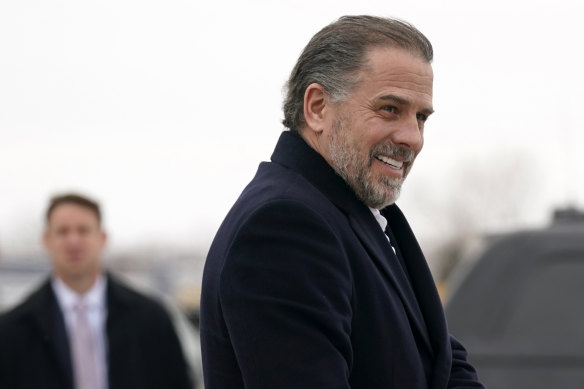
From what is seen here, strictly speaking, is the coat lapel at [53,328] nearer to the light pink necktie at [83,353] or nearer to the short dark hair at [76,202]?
the light pink necktie at [83,353]

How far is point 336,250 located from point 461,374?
19.2 inches

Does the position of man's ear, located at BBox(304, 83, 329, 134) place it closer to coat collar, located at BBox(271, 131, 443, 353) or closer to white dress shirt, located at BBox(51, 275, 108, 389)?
coat collar, located at BBox(271, 131, 443, 353)

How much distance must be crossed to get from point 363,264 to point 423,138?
32 cm

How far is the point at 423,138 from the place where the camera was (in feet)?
8.42

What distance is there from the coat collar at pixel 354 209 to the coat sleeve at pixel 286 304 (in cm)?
15

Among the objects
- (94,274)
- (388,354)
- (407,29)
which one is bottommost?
(94,274)

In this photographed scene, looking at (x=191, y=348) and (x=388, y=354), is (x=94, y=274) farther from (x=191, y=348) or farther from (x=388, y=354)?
(x=191, y=348)

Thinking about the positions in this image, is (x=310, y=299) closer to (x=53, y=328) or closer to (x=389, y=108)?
(x=389, y=108)

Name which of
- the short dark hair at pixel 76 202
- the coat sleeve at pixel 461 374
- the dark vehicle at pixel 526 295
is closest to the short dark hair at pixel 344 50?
the coat sleeve at pixel 461 374

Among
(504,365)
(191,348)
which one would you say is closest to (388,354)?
(504,365)

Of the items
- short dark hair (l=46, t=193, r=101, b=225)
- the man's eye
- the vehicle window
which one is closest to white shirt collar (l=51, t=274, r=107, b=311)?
short dark hair (l=46, t=193, r=101, b=225)

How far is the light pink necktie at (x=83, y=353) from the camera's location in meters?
5.47

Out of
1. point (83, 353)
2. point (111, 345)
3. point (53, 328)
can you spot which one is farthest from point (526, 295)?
point (53, 328)

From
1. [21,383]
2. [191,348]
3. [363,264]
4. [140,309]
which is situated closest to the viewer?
[363,264]
